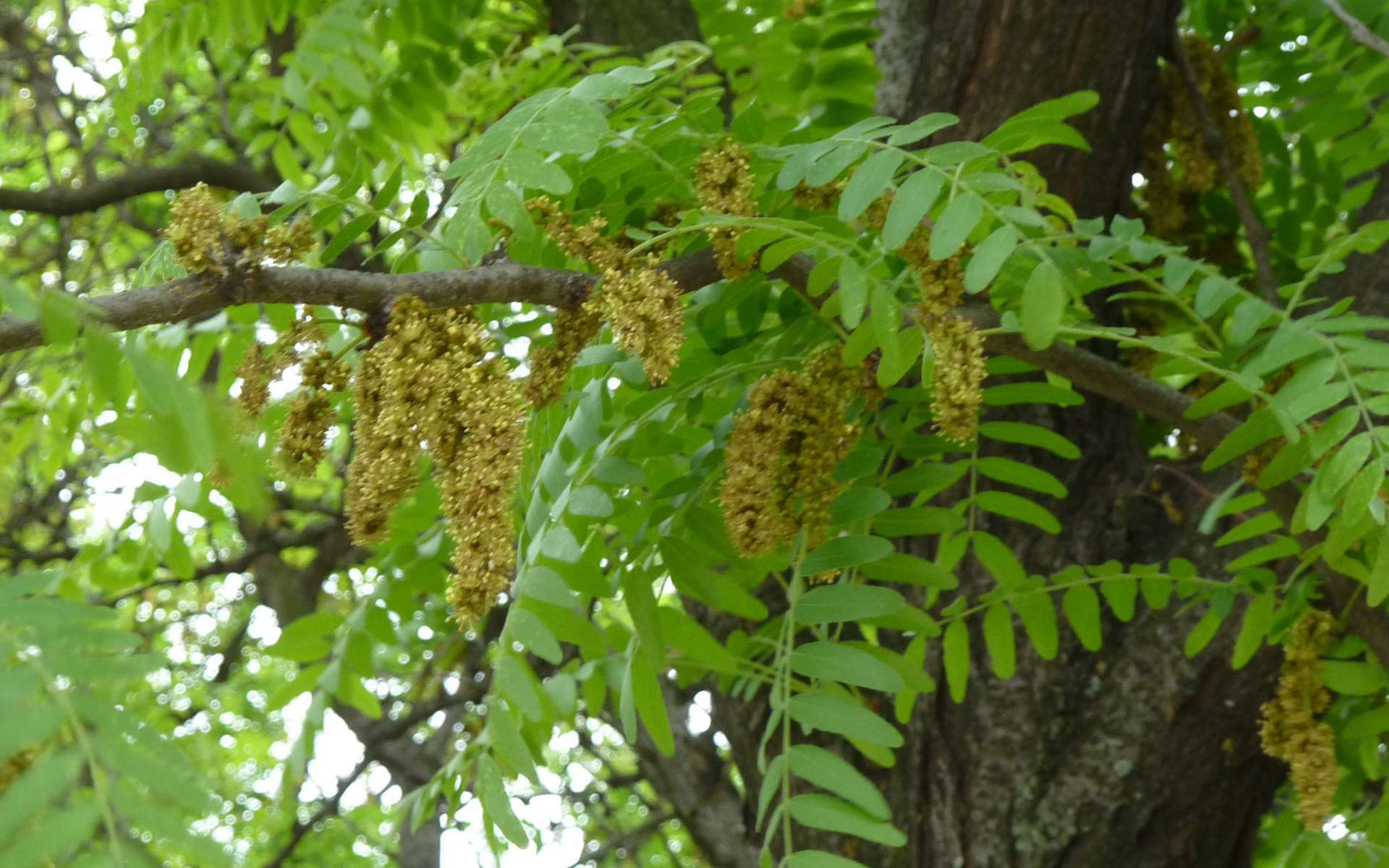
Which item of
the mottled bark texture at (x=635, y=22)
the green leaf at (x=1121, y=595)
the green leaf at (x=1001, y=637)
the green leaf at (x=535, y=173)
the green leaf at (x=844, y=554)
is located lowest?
the green leaf at (x=1121, y=595)

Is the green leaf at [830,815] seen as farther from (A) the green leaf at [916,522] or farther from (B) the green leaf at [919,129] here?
(B) the green leaf at [919,129]

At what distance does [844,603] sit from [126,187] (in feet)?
7.92

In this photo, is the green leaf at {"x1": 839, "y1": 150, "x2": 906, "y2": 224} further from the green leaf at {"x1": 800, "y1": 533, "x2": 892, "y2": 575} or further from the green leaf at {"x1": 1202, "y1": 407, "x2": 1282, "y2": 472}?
the green leaf at {"x1": 1202, "y1": 407, "x2": 1282, "y2": 472}

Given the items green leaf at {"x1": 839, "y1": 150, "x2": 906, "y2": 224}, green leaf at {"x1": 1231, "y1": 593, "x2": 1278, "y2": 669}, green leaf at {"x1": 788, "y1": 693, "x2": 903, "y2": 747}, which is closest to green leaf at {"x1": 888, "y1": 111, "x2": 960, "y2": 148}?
green leaf at {"x1": 839, "y1": 150, "x2": 906, "y2": 224}

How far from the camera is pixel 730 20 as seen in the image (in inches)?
A: 117

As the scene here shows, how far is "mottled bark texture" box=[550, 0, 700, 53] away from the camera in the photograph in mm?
2896

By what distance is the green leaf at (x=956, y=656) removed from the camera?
198 cm

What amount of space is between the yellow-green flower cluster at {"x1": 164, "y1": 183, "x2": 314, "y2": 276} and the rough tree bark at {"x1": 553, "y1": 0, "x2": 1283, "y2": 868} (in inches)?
58.4

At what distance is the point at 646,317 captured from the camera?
1.17 metres

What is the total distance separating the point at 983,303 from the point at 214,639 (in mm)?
5631

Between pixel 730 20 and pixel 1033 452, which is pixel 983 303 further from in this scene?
pixel 730 20

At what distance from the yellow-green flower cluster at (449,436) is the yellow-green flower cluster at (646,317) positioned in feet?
0.37

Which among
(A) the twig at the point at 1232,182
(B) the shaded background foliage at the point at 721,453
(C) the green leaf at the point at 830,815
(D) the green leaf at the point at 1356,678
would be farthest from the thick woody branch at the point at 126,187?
(D) the green leaf at the point at 1356,678

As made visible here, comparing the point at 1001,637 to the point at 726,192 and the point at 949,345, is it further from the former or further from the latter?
the point at 726,192
